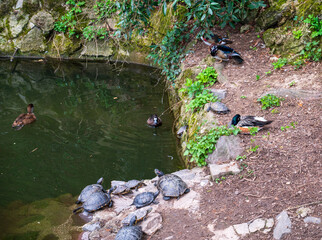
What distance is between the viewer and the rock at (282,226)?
11.7 feet

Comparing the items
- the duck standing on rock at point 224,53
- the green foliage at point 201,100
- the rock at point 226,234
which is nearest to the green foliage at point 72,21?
the duck standing on rock at point 224,53

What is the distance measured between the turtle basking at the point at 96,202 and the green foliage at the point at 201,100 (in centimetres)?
265

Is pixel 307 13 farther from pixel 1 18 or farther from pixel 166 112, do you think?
pixel 1 18

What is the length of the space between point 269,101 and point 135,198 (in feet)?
10.3

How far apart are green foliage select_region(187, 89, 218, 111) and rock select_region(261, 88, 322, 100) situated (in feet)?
3.58

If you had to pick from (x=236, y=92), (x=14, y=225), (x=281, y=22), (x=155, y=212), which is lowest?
(x=14, y=225)

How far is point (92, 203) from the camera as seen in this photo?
5188 mm

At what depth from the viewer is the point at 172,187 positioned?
15.8 ft

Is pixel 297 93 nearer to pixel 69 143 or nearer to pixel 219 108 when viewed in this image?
pixel 219 108

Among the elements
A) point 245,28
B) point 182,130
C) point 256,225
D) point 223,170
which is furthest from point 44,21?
point 256,225

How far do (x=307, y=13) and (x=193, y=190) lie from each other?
5.13 meters

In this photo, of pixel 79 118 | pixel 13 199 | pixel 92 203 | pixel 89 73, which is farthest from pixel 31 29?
pixel 92 203

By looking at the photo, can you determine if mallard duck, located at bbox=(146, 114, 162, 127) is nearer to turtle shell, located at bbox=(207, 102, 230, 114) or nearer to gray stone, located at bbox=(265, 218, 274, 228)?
turtle shell, located at bbox=(207, 102, 230, 114)

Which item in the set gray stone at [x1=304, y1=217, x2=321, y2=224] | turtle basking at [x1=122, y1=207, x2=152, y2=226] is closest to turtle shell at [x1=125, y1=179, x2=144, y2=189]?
turtle basking at [x1=122, y1=207, x2=152, y2=226]
